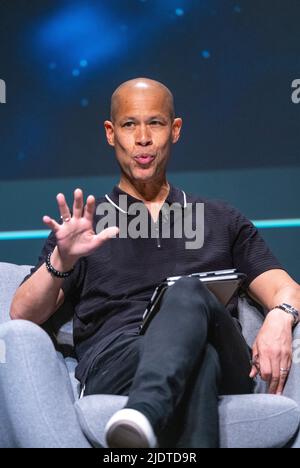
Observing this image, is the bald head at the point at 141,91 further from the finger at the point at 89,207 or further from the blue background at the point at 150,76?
the blue background at the point at 150,76

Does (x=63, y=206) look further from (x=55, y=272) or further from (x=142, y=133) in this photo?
(x=142, y=133)

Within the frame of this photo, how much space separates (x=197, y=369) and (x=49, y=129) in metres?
1.78

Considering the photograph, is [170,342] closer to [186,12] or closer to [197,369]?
[197,369]

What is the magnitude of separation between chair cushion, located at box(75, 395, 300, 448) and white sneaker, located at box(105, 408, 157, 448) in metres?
0.25

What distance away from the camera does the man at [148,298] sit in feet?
5.80

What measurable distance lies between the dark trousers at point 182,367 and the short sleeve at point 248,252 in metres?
0.40

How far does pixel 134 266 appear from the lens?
2.41 metres

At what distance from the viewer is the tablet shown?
6.77 ft

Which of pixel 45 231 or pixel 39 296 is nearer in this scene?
pixel 39 296

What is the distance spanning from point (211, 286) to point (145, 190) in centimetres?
53

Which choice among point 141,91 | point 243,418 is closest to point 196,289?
point 243,418

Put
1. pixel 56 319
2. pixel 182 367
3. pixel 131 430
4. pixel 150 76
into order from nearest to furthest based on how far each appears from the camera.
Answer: pixel 131 430, pixel 182 367, pixel 56 319, pixel 150 76

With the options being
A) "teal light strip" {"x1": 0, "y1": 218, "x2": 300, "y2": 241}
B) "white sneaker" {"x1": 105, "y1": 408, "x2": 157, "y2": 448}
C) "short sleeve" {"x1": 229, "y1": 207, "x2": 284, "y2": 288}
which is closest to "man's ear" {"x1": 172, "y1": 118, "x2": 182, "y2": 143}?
"short sleeve" {"x1": 229, "y1": 207, "x2": 284, "y2": 288}

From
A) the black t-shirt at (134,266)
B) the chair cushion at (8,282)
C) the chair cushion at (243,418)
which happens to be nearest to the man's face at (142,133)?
the black t-shirt at (134,266)
